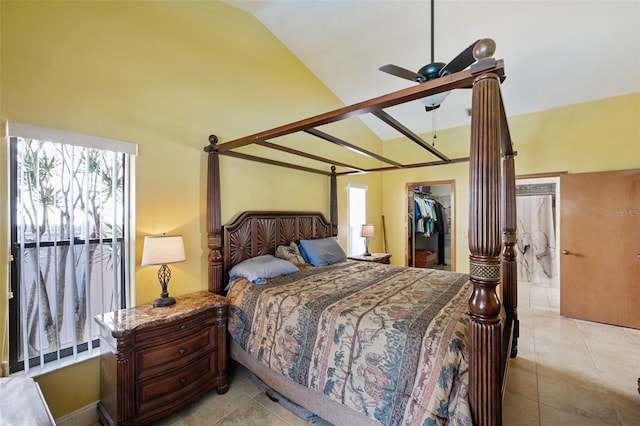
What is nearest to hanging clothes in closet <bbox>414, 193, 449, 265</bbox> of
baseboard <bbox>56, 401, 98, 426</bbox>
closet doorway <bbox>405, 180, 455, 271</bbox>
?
closet doorway <bbox>405, 180, 455, 271</bbox>

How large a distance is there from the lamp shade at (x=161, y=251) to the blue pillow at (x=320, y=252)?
157cm

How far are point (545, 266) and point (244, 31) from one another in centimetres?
616

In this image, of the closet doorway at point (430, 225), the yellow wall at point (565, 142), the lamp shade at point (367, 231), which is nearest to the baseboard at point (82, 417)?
the lamp shade at point (367, 231)

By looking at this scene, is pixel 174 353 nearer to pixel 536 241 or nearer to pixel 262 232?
pixel 262 232

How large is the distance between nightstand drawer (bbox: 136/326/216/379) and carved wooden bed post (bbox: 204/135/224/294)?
539mm

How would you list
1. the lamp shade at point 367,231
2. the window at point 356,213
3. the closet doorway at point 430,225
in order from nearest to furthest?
the lamp shade at point 367,231
the window at point 356,213
the closet doorway at point 430,225

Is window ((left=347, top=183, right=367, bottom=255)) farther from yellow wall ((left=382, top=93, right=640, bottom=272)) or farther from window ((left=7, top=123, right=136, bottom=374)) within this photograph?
window ((left=7, top=123, right=136, bottom=374))

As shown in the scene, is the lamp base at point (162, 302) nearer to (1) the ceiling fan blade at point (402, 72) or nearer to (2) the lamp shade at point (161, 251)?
(2) the lamp shade at point (161, 251)

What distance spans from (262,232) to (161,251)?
1.23 m

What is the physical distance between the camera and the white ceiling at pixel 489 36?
103 inches

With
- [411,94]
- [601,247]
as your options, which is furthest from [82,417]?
[601,247]

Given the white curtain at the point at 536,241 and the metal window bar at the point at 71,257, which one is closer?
the metal window bar at the point at 71,257

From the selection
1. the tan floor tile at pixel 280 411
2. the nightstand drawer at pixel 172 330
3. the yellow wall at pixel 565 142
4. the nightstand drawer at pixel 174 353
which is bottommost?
the tan floor tile at pixel 280 411

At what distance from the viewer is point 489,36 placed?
2.94 metres
